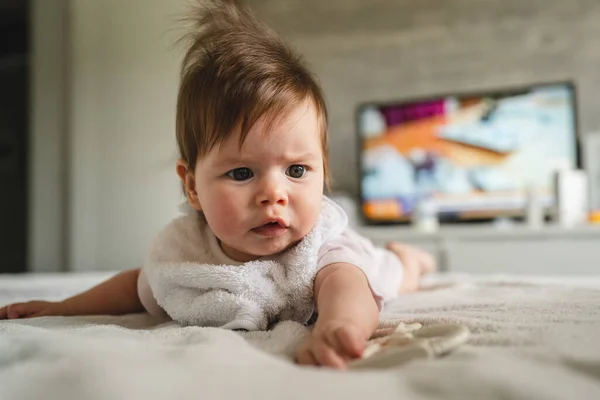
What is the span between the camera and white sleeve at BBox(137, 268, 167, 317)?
0.88 metres

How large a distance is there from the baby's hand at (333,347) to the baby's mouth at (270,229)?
23 centimetres

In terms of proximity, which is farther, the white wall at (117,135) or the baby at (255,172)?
the white wall at (117,135)

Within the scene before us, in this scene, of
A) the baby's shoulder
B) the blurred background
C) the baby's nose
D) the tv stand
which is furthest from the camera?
the blurred background

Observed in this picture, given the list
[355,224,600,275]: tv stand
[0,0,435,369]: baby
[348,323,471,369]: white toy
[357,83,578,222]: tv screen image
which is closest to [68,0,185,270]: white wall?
[357,83,578,222]: tv screen image

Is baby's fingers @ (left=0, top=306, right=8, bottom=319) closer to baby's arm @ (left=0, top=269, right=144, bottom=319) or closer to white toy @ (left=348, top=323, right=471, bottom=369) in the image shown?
baby's arm @ (left=0, top=269, right=144, bottom=319)

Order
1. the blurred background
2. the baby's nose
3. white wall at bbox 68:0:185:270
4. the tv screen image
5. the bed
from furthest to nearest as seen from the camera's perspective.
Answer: white wall at bbox 68:0:185:270
the blurred background
the tv screen image
the baby's nose
the bed

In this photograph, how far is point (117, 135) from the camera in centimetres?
319

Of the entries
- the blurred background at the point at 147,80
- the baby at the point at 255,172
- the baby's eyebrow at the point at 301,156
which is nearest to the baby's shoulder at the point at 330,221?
the baby at the point at 255,172

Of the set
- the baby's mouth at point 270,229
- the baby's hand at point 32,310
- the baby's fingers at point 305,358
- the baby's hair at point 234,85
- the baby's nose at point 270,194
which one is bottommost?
the baby's hand at point 32,310

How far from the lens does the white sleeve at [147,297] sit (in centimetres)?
88

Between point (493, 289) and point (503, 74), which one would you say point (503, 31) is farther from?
point (493, 289)

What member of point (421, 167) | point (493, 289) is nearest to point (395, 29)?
point (421, 167)

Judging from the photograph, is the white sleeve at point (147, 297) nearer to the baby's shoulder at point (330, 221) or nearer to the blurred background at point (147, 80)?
the baby's shoulder at point (330, 221)

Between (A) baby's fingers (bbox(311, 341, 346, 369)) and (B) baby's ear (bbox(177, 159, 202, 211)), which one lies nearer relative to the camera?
(A) baby's fingers (bbox(311, 341, 346, 369))
